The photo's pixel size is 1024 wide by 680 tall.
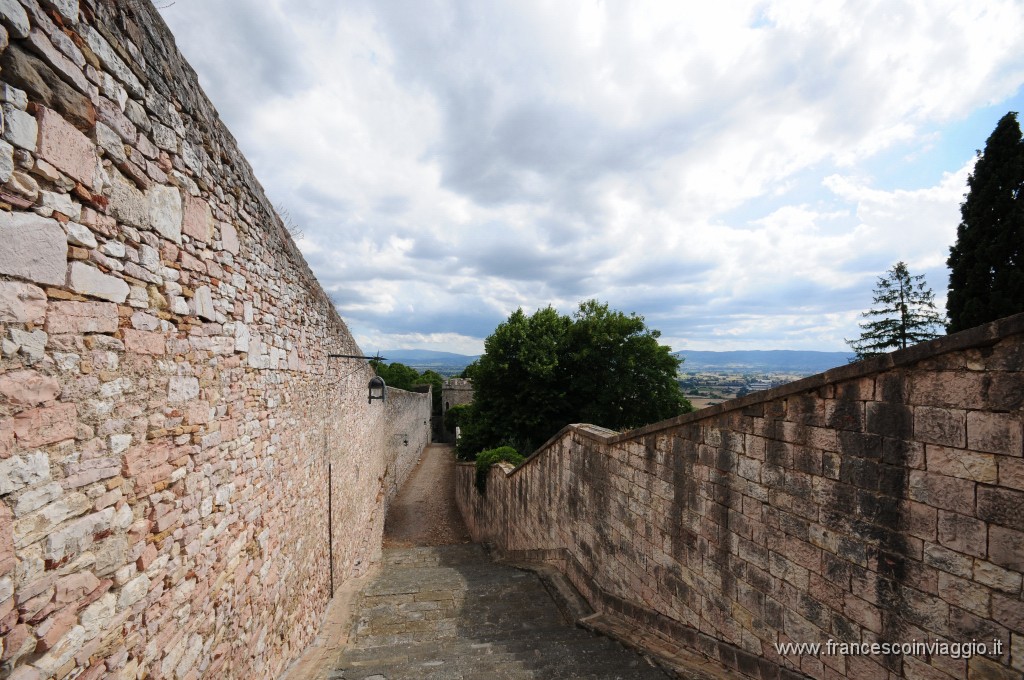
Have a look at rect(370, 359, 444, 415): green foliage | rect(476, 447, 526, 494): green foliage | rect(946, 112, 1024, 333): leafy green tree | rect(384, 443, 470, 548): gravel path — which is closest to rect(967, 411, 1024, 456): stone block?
rect(476, 447, 526, 494): green foliage

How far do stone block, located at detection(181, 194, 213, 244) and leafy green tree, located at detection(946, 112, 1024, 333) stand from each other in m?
21.0

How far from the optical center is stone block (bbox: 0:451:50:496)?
191cm

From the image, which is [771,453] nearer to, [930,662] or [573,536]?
[930,662]

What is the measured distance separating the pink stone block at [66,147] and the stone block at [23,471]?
1429mm

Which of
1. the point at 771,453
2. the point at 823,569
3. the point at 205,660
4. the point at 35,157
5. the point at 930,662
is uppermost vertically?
the point at 35,157

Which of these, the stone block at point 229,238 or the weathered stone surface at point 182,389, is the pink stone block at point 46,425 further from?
the stone block at point 229,238

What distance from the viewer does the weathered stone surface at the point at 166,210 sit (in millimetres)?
2947

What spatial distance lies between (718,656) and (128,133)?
6615 millimetres

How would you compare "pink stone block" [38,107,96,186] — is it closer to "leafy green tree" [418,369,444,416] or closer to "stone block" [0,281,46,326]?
"stone block" [0,281,46,326]

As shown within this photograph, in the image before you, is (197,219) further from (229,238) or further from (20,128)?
(20,128)

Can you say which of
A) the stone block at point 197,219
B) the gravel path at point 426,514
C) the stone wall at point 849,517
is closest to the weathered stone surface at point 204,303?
the stone block at point 197,219

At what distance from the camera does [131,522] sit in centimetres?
275

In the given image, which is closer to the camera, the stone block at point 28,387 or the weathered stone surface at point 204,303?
the stone block at point 28,387

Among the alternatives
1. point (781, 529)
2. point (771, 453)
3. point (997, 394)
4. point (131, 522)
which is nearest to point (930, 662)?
point (781, 529)
